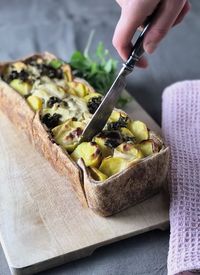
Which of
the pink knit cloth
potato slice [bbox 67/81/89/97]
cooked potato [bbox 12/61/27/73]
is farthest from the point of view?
cooked potato [bbox 12/61/27/73]

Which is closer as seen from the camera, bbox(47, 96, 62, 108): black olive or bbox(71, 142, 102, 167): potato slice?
bbox(71, 142, 102, 167): potato slice

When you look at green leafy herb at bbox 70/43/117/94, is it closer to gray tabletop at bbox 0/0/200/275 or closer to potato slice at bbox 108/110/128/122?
gray tabletop at bbox 0/0/200/275

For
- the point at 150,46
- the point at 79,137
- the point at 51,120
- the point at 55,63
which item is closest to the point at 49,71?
the point at 55,63

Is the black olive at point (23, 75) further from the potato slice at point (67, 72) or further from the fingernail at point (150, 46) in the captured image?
the fingernail at point (150, 46)

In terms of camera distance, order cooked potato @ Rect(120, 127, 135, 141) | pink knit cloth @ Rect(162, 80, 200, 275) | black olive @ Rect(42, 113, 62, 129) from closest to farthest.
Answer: pink knit cloth @ Rect(162, 80, 200, 275), cooked potato @ Rect(120, 127, 135, 141), black olive @ Rect(42, 113, 62, 129)

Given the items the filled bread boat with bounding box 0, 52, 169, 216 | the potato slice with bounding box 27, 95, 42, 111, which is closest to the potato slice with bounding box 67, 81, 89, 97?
the filled bread boat with bounding box 0, 52, 169, 216

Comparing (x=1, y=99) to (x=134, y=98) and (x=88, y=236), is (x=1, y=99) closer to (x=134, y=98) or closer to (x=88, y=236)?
(x=134, y=98)

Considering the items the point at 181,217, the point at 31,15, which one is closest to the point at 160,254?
the point at 181,217
